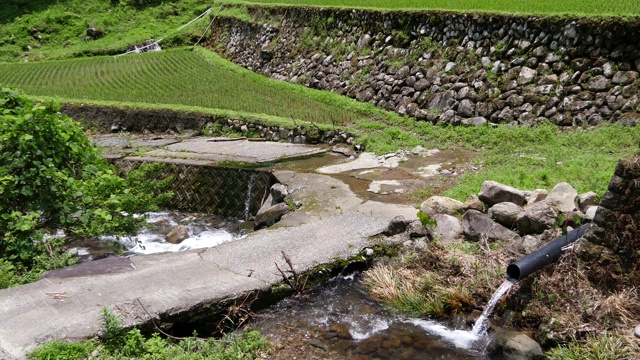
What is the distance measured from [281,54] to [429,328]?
41.7 feet

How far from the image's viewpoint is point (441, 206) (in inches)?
283

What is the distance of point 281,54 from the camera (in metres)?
17.0

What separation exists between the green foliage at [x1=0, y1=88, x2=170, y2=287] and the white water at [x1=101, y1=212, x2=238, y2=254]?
3.13 feet

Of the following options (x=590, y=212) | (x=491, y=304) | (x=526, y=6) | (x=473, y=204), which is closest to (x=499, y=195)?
(x=473, y=204)

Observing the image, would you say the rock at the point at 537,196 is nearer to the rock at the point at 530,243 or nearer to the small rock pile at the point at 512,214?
the small rock pile at the point at 512,214

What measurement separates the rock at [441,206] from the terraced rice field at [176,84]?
17.2ft

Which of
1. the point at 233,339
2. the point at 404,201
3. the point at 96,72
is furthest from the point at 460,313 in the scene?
the point at 96,72

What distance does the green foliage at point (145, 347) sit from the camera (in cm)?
456

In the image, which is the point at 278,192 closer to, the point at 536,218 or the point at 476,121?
the point at 536,218

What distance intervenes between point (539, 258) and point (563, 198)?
134cm

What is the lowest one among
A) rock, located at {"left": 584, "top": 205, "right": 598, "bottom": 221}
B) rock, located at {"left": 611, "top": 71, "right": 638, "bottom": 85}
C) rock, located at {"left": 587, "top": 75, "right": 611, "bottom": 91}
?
rock, located at {"left": 584, "top": 205, "right": 598, "bottom": 221}

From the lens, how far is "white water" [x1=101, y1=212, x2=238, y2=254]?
26.6 ft

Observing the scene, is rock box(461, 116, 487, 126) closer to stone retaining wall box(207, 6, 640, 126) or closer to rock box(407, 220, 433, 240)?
stone retaining wall box(207, 6, 640, 126)

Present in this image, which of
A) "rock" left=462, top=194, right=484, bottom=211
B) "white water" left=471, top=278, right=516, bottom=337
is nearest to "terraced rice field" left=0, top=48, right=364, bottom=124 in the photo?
"rock" left=462, top=194, right=484, bottom=211
